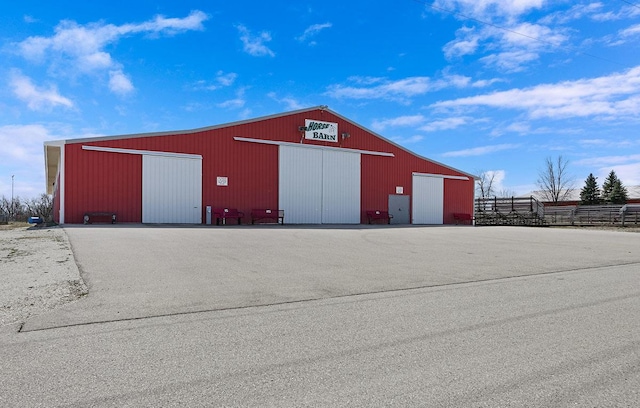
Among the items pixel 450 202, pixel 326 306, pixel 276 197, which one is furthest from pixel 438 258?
pixel 450 202

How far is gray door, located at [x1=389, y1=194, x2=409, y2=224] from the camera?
27.9 meters

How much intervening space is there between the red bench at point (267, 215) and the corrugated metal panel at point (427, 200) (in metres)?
9.99

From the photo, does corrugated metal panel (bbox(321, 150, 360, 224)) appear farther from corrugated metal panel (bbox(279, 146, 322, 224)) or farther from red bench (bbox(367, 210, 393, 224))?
red bench (bbox(367, 210, 393, 224))

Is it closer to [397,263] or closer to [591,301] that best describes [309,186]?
[397,263]

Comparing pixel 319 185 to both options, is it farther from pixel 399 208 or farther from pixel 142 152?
pixel 142 152

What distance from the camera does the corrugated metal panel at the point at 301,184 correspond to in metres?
24.0

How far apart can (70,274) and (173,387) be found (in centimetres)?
519

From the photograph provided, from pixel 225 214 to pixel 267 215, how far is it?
7.85ft

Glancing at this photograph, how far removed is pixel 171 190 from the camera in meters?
21.0

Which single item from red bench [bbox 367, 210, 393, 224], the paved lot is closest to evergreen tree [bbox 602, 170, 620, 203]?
red bench [bbox 367, 210, 393, 224]

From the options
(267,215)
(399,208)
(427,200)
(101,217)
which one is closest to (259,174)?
(267,215)

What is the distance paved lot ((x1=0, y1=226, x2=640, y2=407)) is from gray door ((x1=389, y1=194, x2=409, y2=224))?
64.3ft

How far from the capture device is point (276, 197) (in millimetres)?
23766

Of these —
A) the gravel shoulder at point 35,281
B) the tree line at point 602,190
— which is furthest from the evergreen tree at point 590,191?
the gravel shoulder at point 35,281
